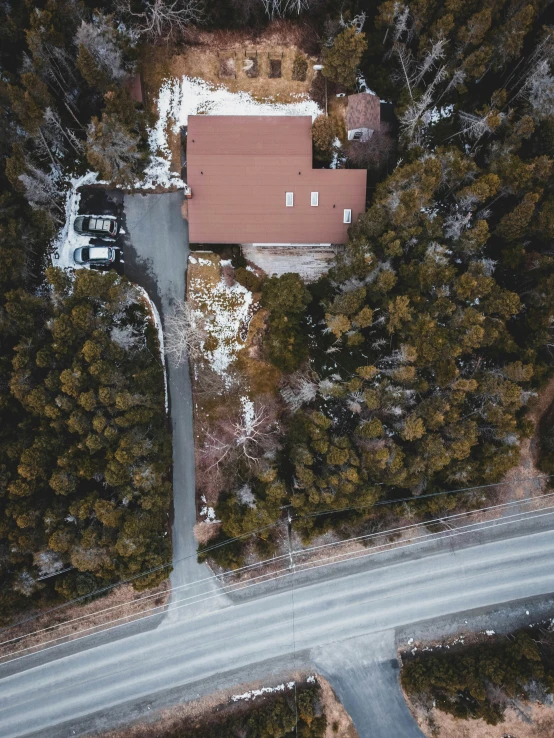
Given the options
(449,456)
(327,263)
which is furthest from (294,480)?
(327,263)

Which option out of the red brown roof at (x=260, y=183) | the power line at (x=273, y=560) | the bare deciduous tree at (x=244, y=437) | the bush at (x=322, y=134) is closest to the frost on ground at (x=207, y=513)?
the bare deciduous tree at (x=244, y=437)

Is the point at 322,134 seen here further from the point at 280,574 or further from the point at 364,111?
the point at 280,574

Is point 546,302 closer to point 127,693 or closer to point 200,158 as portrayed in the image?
point 200,158

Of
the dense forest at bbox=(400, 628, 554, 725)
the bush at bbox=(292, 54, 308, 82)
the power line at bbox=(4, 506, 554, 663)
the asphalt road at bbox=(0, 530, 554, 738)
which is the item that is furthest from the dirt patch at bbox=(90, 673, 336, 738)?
the bush at bbox=(292, 54, 308, 82)

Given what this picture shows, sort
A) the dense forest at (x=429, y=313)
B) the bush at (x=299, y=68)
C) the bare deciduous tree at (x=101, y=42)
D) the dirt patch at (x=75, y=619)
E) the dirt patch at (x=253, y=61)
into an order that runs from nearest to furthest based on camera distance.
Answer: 1. the bare deciduous tree at (x=101, y=42)
2. the dense forest at (x=429, y=313)
3. the dirt patch at (x=75, y=619)
4. the bush at (x=299, y=68)
5. the dirt patch at (x=253, y=61)

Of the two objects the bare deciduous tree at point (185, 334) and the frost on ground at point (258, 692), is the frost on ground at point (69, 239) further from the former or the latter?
the frost on ground at point (258, 692)

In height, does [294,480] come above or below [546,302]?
below
